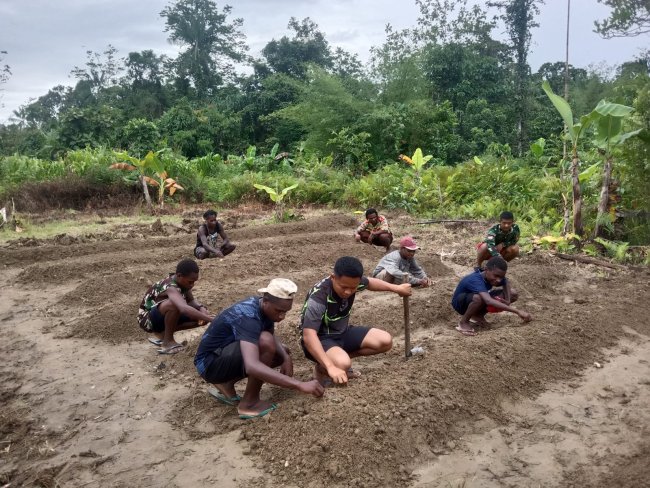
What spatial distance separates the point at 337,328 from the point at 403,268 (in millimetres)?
2695

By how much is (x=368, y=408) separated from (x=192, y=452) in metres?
1.11

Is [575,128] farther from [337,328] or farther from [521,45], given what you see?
[521,45]

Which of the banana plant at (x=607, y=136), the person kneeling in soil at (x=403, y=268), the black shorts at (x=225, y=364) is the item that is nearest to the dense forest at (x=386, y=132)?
the banana plant at (x=607, y=136)

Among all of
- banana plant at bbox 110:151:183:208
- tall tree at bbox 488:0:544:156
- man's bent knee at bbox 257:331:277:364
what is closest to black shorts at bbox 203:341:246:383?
man's bent knee at bbox 257:331:277:364

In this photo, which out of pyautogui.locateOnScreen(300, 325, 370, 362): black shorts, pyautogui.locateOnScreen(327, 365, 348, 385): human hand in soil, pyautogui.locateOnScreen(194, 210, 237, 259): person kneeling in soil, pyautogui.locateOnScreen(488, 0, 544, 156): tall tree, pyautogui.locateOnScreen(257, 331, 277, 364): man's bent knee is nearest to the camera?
pyautogui.locateOnScreen(327, 365, 348, 385): human hand in soil

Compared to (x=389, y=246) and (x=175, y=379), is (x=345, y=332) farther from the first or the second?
(x=389, y=246)

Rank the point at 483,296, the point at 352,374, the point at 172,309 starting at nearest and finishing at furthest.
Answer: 1. the point at 352,374
2. the point at 172,309
3. the point at 483,296

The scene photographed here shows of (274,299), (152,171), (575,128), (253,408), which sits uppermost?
(575,128)

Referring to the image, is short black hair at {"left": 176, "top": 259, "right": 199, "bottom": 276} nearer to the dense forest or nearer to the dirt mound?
the dense forest

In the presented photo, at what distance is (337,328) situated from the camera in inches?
149

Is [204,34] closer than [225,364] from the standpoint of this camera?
No

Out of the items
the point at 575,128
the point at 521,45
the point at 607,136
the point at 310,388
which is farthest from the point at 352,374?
the point at 521,45

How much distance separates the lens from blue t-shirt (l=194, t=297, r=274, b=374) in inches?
130

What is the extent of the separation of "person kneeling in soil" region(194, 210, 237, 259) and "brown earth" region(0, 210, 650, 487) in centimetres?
108
